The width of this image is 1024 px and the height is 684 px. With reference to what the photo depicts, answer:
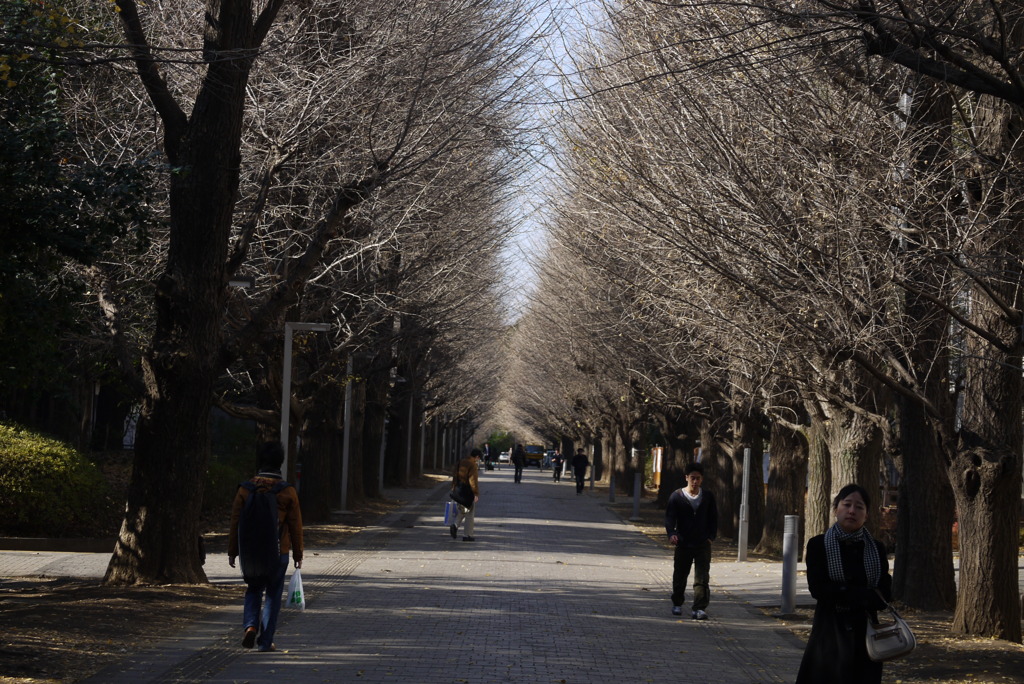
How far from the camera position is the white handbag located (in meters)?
6.34

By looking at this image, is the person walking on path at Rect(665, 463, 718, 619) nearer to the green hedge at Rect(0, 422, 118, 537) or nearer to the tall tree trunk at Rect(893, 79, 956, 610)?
the tall tree trunk at Rect(893, 79, 956, 610)

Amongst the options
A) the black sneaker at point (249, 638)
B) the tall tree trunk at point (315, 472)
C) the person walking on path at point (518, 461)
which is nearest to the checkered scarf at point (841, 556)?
the black sneaker at point (249, 638)

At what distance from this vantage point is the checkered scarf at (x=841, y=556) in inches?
263

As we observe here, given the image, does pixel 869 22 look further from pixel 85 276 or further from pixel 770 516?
pixel 770 516

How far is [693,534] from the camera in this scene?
45.5ft

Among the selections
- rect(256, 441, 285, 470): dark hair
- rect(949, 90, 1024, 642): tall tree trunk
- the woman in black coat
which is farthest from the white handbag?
rect(949, 90, 1024, 642): tall tree trunk

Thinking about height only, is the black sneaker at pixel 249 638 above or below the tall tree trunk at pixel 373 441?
below

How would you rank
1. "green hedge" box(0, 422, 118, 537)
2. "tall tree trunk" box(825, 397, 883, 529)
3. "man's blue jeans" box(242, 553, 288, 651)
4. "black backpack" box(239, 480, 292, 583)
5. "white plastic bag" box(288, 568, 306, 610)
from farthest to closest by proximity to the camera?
1. "green hedge" box(0, 422, 118, 537)
2. "tall tree trunk" box(825, 397, 883, 529)
3. "white plastic bag" box(288, 568, 306, 610)
4. "man's blue jeans" box(242, 553, 288, 651)
5. "black backpack" box(239, 480, 292, 583)

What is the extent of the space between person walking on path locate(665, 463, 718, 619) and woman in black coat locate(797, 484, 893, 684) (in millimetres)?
7026

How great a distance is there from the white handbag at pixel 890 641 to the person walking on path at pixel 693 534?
287 inches

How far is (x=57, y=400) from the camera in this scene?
1164 inches

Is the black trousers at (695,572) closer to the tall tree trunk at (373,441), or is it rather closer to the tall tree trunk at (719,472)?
the tall tree trunk at (719,472)

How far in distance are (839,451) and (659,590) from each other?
3025mm

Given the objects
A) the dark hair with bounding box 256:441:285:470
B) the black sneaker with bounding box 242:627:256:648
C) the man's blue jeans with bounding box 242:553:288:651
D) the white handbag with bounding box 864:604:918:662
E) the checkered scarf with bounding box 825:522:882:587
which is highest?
the dark hair with bounding box 256:441:285:470
